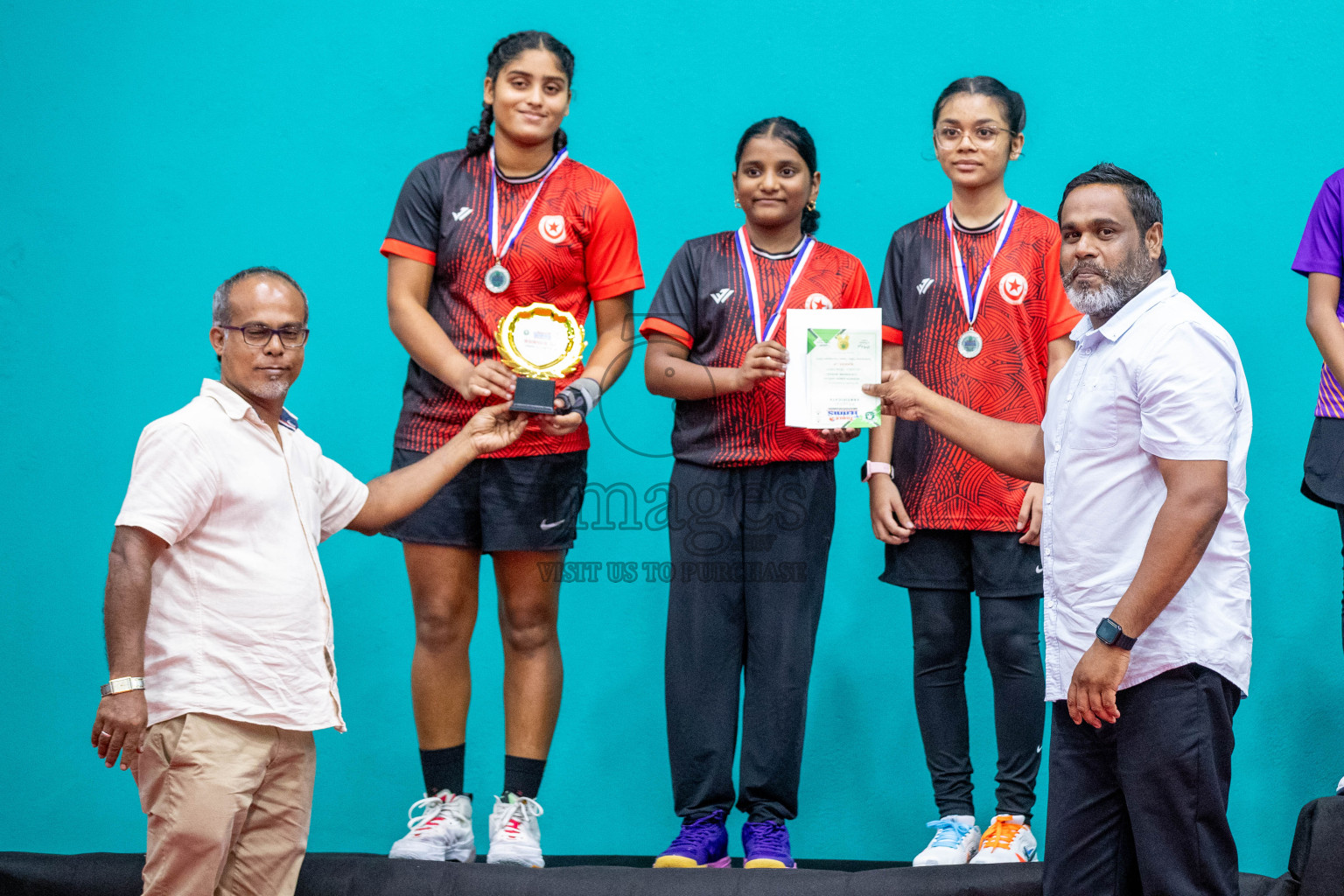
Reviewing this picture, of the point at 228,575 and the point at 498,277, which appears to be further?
the point at 498,277

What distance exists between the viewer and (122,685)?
6.56 ft

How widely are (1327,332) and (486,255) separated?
2.06 m

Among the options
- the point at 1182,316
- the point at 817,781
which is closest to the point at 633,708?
the point at 817,781

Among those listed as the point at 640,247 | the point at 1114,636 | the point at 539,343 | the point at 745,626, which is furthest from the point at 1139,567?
the point at 640,247

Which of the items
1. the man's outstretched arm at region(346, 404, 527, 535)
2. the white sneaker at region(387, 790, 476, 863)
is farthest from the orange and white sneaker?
the man's outstretched arm at region(346, 404, 527, 535)

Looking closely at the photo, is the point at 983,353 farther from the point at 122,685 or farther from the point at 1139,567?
the point at 122,685

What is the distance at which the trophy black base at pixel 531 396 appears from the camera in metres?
2.58

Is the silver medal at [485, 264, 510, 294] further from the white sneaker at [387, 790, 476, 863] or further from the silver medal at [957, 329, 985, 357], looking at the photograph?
the white sneaker at [387, 790, 476, 863]

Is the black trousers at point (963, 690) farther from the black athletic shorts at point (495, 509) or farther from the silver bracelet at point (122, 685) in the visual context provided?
the silver bracelet at point (122, 685)

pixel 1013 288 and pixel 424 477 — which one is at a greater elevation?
pixel 1013 288

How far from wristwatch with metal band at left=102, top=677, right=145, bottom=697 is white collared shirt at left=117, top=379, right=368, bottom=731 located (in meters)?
0.08

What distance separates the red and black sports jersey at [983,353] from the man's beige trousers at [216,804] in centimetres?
158

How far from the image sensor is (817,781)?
3756 millimetres

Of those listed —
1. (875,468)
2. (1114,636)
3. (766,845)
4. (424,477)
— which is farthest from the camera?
(875,468)
